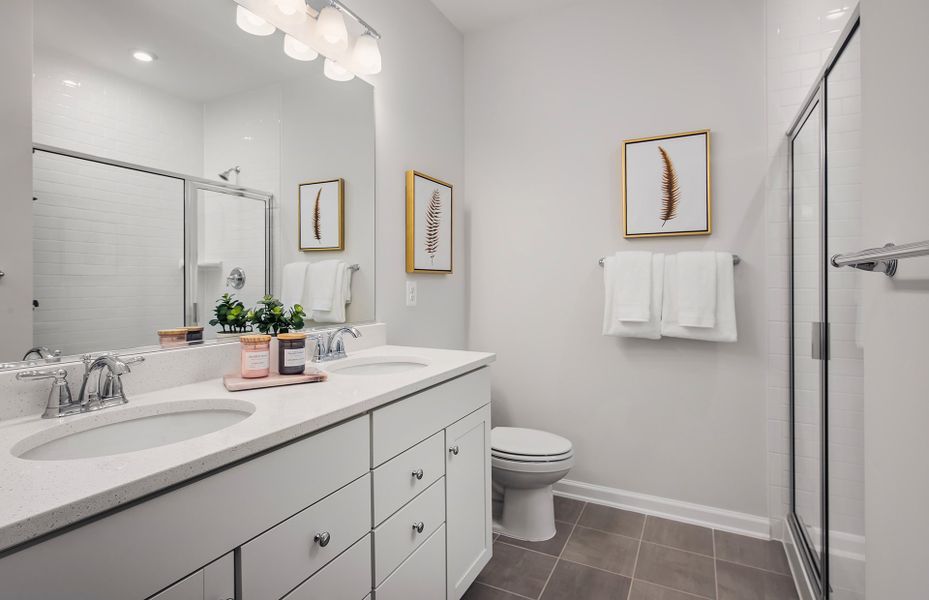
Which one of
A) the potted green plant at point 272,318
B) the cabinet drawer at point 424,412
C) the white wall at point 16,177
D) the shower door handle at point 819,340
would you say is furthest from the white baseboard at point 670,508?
the white wall at point 16,177

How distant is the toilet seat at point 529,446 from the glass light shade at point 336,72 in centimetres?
162

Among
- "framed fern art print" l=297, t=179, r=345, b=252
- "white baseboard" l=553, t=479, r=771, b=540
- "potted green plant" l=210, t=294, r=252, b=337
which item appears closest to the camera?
"potted green plant" l=210, t=294, r=252, b=337

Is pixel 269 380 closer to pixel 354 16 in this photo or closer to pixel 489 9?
pixel 354 16

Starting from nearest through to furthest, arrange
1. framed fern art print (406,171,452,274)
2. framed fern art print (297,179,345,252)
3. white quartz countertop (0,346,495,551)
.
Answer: white quartz countertop (0,346,495,551), framed fern art print (297,179,345,252), framed fern art print (406,171,452,274)

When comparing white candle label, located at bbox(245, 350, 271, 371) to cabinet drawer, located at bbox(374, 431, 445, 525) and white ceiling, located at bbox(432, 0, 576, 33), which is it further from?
white ceiling, located at bbox(432, 0, 576, 33)

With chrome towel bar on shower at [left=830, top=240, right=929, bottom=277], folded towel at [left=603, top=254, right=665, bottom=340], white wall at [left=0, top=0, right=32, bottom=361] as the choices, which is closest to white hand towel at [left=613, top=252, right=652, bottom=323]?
folded towel at [left=603, top=254, right=665, bottom=340]

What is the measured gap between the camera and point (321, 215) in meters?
1.76

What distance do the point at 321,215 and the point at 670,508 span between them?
2067 millimetres

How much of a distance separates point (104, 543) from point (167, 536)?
8 cm

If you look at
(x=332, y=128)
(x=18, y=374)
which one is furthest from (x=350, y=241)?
(x=18, y=374)

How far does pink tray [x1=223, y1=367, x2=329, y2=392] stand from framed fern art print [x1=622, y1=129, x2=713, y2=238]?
1635 millimetres

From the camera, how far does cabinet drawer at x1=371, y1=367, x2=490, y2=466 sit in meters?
1.20

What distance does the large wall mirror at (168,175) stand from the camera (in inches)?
41.8

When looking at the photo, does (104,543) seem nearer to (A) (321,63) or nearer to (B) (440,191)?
(A) (321,63)
